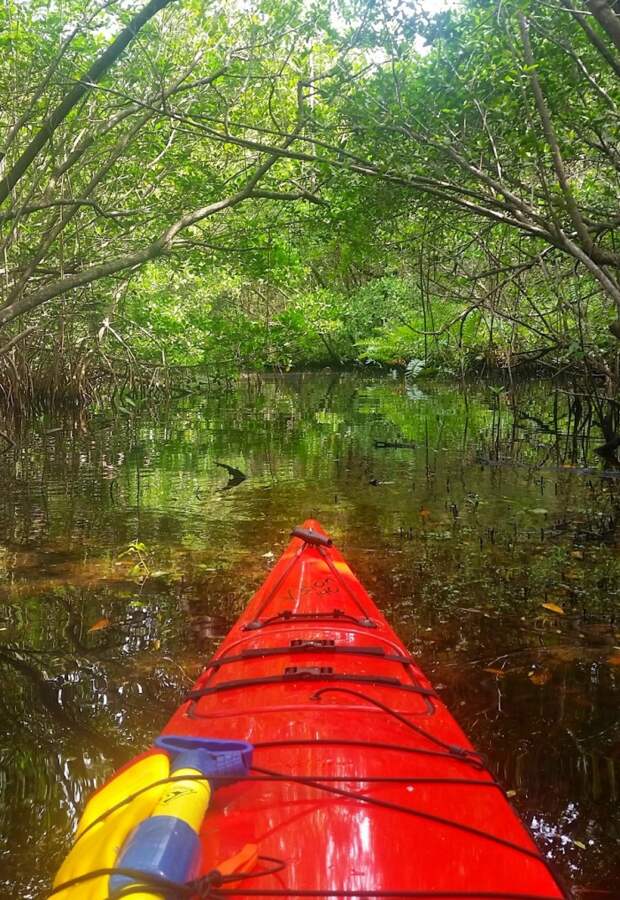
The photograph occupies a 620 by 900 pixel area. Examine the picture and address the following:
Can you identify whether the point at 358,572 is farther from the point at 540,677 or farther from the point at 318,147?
the point at 318,147

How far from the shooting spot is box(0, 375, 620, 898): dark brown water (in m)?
2.31

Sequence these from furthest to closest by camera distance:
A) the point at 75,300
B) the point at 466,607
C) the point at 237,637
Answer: the point at 75,300 → the point at 466,607 → the point at 237,637

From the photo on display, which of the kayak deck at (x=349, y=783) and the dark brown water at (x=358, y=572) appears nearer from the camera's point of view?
the kayak deck at (x=349, y=783)

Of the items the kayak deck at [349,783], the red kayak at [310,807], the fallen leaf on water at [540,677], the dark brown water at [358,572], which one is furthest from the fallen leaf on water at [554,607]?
the red kayak at [310,807]

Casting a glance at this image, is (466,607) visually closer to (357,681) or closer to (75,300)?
(357,681)

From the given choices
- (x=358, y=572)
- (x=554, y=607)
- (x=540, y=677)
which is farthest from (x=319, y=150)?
(x=540, y=677)

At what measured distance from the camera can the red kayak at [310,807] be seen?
1.19 m

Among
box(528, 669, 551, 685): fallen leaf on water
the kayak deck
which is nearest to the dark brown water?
box(528, 669, 551, 685): fallen leaf on water

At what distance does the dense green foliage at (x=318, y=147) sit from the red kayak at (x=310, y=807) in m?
2.68

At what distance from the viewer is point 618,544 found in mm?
4918

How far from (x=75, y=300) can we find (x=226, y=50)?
16.8ft

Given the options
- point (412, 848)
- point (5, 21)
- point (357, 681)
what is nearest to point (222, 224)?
point (5, 21)

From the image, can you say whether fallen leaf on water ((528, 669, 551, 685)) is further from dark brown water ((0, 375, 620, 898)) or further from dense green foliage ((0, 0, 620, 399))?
dense green foliage ((0, 0, 620, 399))

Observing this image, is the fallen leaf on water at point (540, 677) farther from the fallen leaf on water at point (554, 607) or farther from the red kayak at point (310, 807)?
the red kayak at point (310, 807)
